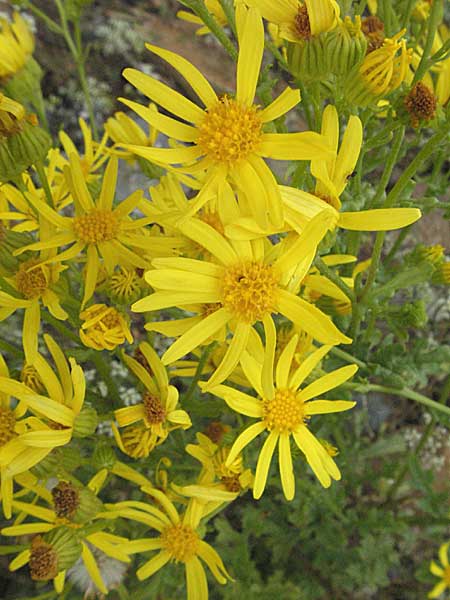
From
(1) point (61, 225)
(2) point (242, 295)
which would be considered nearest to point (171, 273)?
(2) point (242, 295)

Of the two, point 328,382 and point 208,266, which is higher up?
point 208,266

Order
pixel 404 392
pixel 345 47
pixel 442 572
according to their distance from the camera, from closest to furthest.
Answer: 1. pixel 345 47
2. pixel 404 392
3. pixel 442 572

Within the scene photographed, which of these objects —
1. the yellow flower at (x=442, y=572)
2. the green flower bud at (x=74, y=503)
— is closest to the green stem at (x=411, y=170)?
the green flower bud at (x=74, y=503)

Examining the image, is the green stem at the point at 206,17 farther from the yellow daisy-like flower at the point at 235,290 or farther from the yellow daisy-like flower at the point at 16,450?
the yellow daisy-like flower at the point at 16,450

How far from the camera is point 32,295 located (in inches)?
71.9

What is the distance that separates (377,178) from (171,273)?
2.66 meters

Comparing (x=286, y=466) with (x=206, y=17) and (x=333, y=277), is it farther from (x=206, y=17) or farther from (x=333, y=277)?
(x=206, y=17)

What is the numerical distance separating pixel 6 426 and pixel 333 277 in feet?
3.40

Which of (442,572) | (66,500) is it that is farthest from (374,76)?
(442,572)

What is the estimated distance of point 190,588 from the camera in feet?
7.41

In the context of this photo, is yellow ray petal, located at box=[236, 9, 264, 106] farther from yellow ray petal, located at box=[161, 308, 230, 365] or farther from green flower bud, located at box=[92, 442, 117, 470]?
green flower bud, located at box=[92, 442, 117, 470]

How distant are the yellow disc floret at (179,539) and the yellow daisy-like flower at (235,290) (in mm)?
879

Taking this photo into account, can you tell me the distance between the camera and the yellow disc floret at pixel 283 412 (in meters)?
1.95

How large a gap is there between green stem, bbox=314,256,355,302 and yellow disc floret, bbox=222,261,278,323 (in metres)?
0.12
